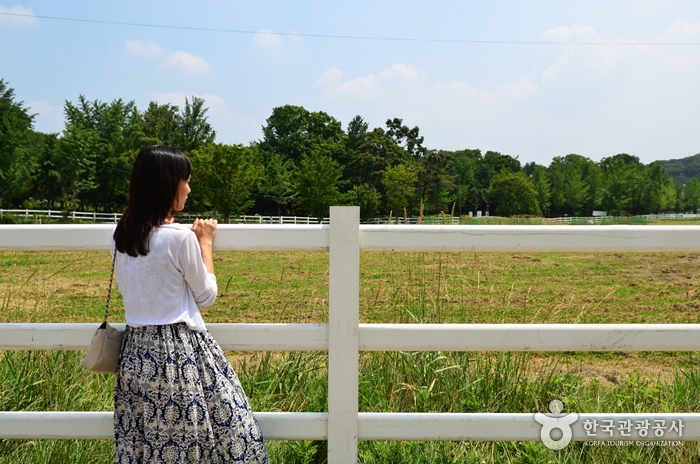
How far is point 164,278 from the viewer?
2.07m

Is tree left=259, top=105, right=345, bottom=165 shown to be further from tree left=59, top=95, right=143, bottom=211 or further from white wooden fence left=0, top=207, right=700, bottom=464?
white wooden fence left=0, top=207, right=700, bottom=464

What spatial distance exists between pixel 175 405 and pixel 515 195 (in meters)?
93.6

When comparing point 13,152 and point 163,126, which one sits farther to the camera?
point 163,126

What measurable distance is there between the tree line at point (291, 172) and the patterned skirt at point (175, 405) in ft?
143

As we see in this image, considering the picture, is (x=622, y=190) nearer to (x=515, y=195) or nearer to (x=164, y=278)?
(x=515, y=195)

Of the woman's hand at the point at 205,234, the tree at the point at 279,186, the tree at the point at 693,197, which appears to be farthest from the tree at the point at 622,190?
the woman's hand at the point at 205,234

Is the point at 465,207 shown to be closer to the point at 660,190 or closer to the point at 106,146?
the point at 660,190

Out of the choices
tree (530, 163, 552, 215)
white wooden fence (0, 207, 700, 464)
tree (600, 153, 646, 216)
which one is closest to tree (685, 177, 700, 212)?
tree (600, 153, 646, 216)

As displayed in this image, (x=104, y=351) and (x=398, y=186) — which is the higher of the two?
(x=398, y=186)

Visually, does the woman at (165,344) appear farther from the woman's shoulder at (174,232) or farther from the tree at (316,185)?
the tree at (316,185)

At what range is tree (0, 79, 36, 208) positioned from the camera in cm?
4547

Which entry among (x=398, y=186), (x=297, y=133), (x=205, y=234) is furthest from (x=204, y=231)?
(x=297, y=133)

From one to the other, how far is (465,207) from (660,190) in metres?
33.0

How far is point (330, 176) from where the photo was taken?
6262 cm
